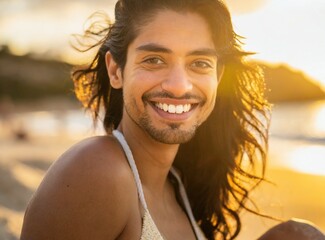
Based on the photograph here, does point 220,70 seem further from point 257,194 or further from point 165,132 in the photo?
point 257,194

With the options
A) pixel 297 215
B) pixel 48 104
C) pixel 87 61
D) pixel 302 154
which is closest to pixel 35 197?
pixel 87 61

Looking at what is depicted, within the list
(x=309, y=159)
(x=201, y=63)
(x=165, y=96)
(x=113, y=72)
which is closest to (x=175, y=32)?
(x=201, y=63)

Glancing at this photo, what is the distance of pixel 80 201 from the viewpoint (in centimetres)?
234

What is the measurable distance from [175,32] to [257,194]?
5546 mm

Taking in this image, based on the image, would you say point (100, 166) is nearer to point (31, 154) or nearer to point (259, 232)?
point (259, 232)

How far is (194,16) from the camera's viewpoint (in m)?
3.07

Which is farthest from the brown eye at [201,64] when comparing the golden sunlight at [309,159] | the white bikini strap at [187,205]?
the golden sunlight at [309,159]

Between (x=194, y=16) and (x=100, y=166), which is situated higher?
(x=194, y=16)

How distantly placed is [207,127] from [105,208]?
1556mm

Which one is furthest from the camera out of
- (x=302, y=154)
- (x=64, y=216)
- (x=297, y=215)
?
(x=302, y=154)

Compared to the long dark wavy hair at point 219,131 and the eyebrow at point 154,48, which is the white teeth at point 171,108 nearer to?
the eyebrow at point 154,48

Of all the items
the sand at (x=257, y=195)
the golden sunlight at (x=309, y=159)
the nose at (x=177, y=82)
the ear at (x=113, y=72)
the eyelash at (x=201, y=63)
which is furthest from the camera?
the golden sunlight at (x=309, y=159)

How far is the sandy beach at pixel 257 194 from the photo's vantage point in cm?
604

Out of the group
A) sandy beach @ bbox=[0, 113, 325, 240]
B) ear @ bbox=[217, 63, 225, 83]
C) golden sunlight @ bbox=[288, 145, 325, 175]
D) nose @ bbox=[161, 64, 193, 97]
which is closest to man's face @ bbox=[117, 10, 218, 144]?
nose @ bbox=[161, 64, 193, 97]
